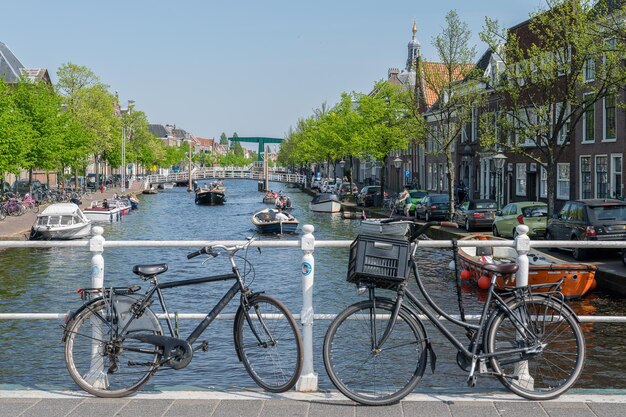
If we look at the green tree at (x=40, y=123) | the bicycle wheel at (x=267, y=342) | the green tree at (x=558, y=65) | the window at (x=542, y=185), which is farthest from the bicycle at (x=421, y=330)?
the green tree at (x=40, y=123)

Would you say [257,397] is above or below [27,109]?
below

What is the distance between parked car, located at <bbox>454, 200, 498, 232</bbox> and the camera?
36344 mm

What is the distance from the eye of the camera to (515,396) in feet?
21.1

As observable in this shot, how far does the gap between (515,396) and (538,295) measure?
0.80 m

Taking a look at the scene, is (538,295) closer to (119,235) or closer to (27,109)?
(119,235)

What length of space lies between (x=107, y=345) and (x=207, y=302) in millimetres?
14076

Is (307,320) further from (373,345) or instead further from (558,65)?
(558,65)

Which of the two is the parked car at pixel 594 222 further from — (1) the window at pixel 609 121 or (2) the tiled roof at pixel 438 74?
(2) the tiled roof at pixel 438 74

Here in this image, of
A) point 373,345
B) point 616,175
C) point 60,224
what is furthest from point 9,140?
point 373,345

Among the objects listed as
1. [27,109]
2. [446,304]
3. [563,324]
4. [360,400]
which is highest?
[27,109]

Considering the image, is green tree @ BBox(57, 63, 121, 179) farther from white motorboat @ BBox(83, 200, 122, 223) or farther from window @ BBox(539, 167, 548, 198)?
window @ BBox(539, 167, 548, 198)

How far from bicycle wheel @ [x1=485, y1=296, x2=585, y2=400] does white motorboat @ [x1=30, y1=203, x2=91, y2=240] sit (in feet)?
118

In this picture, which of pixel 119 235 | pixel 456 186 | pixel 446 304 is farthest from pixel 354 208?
pixel 446 304

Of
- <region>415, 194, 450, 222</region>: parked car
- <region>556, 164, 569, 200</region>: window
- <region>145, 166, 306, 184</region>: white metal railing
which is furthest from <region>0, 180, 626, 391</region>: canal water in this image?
<region>145, 166, 306, 184</region>: white metal railing
